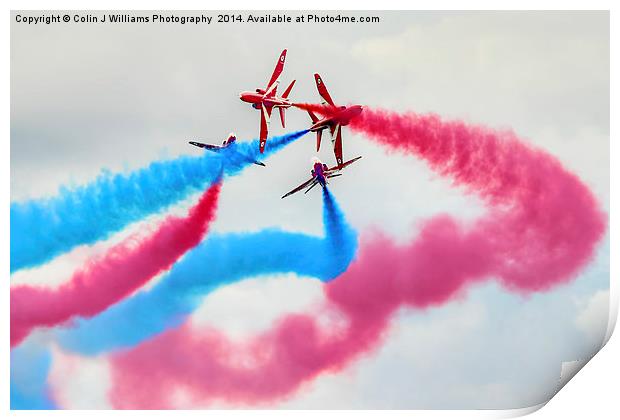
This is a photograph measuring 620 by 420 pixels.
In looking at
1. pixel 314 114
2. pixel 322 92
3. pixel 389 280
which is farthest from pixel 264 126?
pixel 389 280

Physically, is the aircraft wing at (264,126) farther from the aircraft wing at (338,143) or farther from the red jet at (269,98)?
the aircraft wing at (338,143)

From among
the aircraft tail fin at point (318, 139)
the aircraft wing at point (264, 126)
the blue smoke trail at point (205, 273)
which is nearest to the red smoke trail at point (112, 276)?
the blue smoke trail at point (205, 273)

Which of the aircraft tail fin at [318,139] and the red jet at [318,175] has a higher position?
the aircraft tail fin at [318,139]

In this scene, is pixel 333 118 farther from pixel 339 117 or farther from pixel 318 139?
pixel 318 139

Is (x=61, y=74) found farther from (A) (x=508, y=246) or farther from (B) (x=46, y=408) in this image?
(A) (x=508, y=246)

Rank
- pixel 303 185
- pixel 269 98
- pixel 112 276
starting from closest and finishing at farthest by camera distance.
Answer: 1. pixel 269 98
2. pixel 303 185
3. pixel 112 276

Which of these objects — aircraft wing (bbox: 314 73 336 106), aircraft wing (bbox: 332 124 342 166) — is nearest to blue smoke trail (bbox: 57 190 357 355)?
aircraft wing (bbox: 332 124 342 166)
